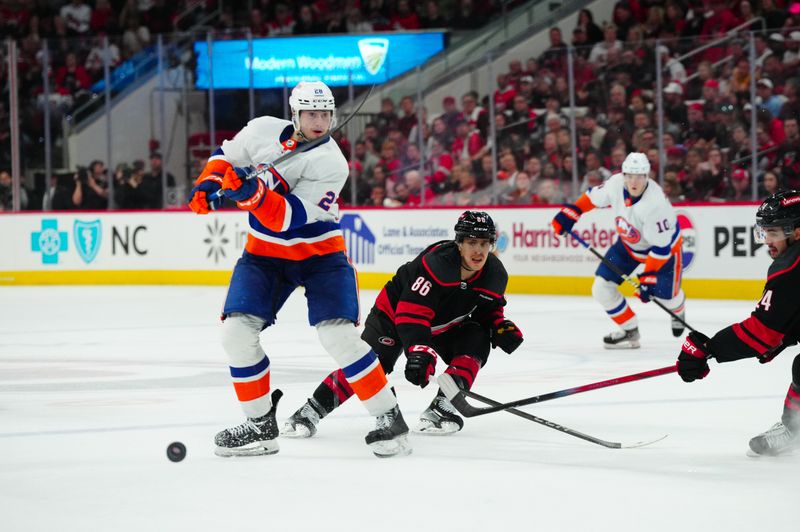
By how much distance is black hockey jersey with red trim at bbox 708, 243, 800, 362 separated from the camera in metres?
3.77

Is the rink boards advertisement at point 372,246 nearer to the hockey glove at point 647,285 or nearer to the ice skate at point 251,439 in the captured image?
the hockey glove at point 647,285

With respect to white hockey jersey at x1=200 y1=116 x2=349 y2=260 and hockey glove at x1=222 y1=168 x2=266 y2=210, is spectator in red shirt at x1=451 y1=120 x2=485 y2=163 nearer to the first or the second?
white hockey jersey at x1=200 y1=116 x2=349 y2=260

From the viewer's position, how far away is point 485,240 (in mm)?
4402

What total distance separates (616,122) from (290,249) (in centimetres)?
711

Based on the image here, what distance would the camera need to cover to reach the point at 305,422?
454 centimetres

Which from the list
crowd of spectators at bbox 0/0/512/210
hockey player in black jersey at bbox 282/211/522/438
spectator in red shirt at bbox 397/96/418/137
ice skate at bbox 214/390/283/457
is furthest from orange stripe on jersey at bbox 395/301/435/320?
crowd of spectators at bbox 0/0/512/210

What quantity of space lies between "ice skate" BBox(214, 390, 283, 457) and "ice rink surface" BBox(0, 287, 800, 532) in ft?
0.20

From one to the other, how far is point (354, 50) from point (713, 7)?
440cm

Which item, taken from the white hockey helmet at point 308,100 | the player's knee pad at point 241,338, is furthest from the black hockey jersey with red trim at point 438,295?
the white hockey helmet at point 308,100

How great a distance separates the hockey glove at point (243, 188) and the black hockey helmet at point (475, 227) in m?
0.79

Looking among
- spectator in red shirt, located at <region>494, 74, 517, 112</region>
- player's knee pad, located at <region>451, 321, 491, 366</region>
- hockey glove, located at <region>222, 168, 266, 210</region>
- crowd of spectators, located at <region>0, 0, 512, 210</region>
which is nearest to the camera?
hockey glove, located at <region>222, 168, 266, 210</region>

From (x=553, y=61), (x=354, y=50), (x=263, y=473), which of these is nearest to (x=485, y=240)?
(x=263, y=473)

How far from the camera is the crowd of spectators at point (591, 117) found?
10.2 meters

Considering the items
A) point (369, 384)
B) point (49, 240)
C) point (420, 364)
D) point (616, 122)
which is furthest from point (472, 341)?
point (49, 240)
